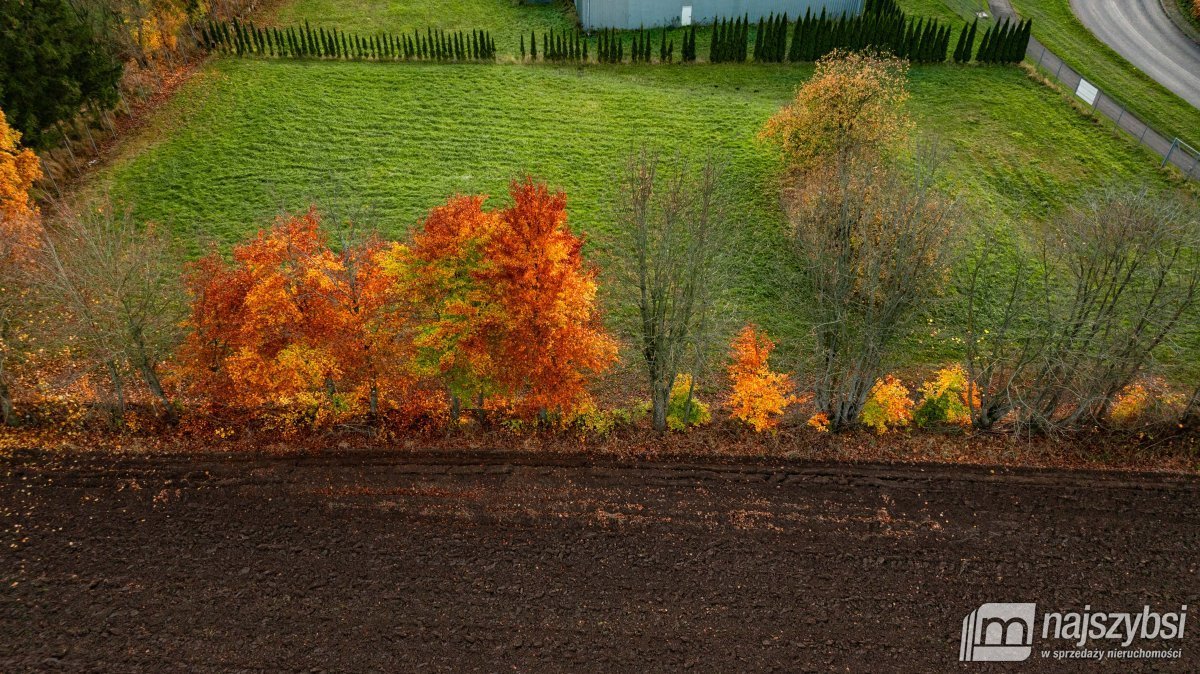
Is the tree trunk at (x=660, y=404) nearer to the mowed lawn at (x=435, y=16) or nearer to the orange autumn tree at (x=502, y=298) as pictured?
the orange autumn tree at (x=502, y=298)

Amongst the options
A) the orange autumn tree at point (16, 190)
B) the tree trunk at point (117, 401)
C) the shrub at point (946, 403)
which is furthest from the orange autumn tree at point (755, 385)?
the orange autumn tree at point (16, 190)

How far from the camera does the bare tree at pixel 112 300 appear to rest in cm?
2402

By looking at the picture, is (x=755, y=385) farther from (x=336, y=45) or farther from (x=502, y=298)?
(x=336, y=45)

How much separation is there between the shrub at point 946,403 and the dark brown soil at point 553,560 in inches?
107

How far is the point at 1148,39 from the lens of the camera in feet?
156

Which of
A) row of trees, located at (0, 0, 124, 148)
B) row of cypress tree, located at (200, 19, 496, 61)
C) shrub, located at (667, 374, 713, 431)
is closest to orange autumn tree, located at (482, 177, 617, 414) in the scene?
shrub, located at (667, 374, 713, 431)

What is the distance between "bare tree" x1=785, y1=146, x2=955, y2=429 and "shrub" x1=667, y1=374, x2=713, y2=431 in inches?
181

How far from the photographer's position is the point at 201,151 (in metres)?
39.2

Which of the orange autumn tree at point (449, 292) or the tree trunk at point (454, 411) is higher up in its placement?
the orange autumn tree at point (449, 292)

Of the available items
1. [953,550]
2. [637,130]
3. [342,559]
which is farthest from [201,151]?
[953,550]

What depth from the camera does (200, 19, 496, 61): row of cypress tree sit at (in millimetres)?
46969

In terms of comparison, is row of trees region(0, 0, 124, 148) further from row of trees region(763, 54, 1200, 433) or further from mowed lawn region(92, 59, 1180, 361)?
→ row of trees region(763, 54, 1200, 433)

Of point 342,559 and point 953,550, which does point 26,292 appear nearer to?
point 342,559

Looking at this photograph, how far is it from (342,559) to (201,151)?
87.3ft
